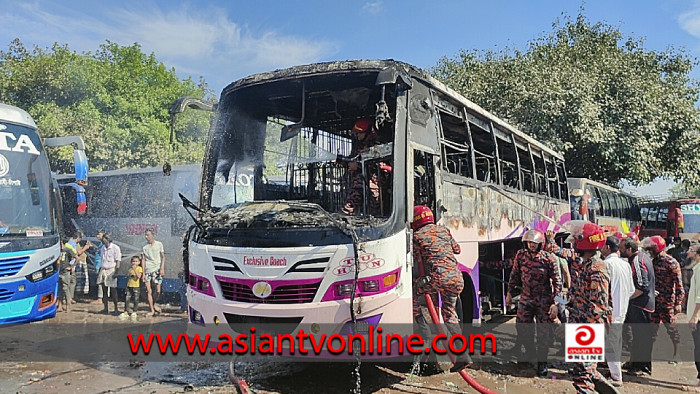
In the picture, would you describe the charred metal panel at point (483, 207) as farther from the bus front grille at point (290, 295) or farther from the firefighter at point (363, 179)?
the bus front grille at point (290, 295)

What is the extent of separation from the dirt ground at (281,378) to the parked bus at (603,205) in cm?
406

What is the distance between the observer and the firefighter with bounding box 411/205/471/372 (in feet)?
17.6

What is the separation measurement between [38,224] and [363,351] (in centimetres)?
579

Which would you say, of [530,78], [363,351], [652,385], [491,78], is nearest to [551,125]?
[530,78]

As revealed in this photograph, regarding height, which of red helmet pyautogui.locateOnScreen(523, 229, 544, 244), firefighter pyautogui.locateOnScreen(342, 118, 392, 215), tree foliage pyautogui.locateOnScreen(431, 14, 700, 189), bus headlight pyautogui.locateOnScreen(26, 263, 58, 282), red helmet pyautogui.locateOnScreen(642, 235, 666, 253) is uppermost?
tree foliage pyautogui.locateOnScreen(431, 14, 700, 189)

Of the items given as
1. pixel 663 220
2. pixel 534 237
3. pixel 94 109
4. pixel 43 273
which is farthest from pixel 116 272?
pixel 663 220

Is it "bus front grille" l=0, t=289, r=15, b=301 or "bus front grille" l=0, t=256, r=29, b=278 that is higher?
"bus front grille" l=0, t=256, r=29, b=278

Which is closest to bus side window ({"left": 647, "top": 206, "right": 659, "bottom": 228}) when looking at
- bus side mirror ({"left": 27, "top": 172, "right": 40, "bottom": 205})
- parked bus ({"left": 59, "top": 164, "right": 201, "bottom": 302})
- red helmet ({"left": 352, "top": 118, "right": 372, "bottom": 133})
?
parked bus ({"left": 59, "top": 164, "right": 201, "bottom": 302})

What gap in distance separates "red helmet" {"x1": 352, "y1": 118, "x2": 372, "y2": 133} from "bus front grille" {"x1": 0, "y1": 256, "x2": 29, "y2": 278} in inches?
198

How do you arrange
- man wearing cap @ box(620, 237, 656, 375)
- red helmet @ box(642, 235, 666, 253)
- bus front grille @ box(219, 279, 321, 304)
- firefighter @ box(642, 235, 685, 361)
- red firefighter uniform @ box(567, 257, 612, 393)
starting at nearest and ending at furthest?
bus front grille @ box(219, 279, 321, 304) → red firefighter uniform @ box(567, 257, 612, 393) → man wearing cap @ box(620, 237, 656, 375) → firefighter @ box(642, 235, 685, 361) → red helmet @ box(642, 235, 666, 253)

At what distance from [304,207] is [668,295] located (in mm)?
4941

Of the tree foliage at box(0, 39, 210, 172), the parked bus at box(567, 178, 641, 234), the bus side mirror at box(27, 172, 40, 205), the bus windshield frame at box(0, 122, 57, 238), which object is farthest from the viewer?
the tree foliage at box(0, 39, 210, 172)

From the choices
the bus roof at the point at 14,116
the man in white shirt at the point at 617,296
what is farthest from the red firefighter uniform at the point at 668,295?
the bus roof at the point at 14,116

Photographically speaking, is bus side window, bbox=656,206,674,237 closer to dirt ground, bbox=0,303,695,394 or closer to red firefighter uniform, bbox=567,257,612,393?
dirt ground, bbox=0,303,695,394
